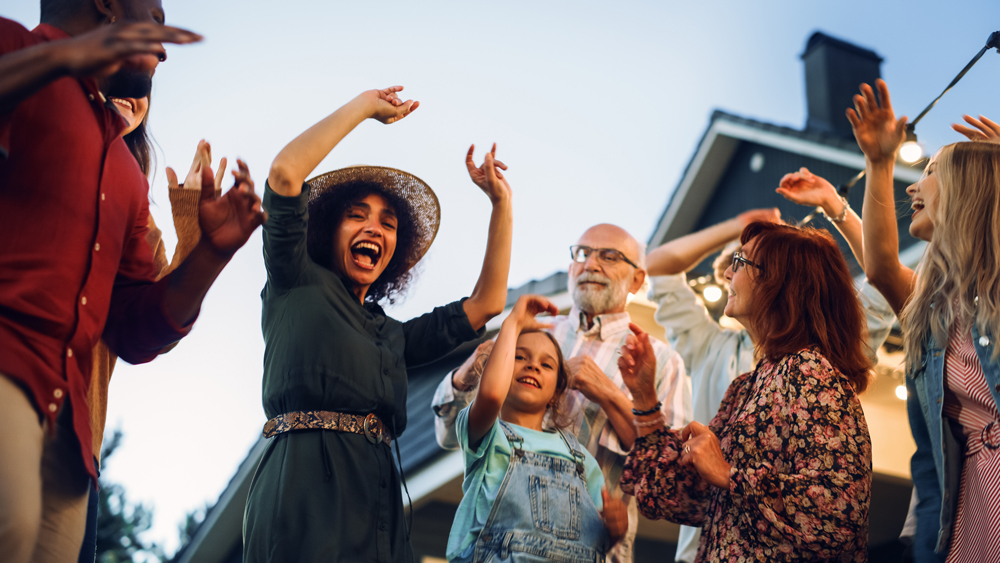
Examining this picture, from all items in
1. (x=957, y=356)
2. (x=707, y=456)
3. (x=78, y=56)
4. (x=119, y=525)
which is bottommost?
(x=119, y=525)

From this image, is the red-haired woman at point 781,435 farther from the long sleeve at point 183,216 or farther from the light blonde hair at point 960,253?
the long sleeve at point 183,216

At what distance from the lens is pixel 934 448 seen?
2424 millimetres

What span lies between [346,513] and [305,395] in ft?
1.09

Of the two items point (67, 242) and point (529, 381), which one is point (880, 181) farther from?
point (67, 242)

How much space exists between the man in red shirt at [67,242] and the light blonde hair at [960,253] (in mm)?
1943

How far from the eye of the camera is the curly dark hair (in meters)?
2.77

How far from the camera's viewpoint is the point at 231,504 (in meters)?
6.59

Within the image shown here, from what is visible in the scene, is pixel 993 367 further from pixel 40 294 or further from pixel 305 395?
pixel 40 294

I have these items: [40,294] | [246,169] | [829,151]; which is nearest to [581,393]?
[246,169]

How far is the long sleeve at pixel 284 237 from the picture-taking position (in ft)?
7.42

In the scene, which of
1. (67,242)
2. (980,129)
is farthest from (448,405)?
(980,129)

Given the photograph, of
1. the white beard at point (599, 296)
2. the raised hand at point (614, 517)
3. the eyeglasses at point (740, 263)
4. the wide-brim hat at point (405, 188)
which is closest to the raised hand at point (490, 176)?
the wide-brim hat at point (405, 188)

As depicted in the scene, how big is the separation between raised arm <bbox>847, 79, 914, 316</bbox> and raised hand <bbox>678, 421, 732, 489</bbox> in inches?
37.3

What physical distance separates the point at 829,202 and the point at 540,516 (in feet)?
5.77
